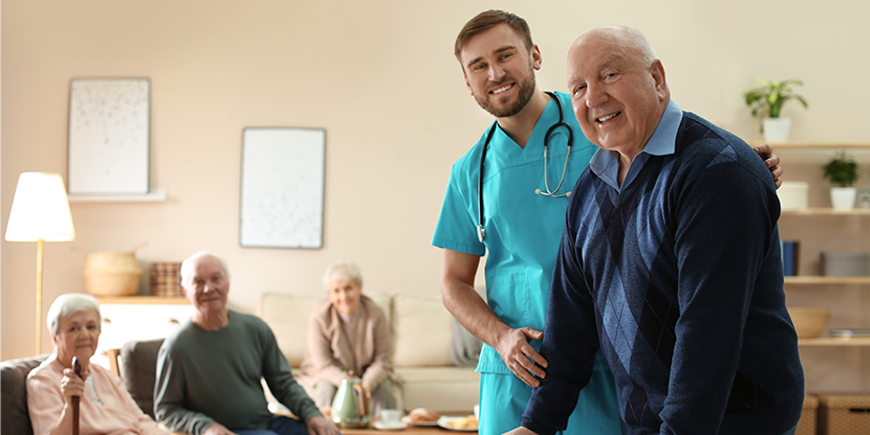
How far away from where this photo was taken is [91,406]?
2.21 m

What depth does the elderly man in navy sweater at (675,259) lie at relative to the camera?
87cm

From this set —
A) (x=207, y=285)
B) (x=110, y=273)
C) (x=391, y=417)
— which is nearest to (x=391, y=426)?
(x=391, y=417)

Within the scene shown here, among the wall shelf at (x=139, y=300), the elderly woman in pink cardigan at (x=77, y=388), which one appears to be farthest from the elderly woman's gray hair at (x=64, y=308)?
the wall shelf at (x=139, y=300)

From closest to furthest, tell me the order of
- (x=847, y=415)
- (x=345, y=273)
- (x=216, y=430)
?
(x=216, y=430) < (x=345, y=273) < (x=847, y=415)

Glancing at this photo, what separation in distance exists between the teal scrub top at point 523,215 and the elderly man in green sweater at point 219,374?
1.31 metres

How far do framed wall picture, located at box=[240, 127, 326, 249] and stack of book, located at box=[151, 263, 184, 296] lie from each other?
51cm

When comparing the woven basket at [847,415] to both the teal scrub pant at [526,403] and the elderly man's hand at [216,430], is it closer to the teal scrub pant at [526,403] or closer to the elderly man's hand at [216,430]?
the teal scrub pant at [526,403]

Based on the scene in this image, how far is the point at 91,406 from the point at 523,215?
1.71m

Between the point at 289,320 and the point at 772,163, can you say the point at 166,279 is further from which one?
the point at 772,163

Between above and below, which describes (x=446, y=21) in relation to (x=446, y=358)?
above

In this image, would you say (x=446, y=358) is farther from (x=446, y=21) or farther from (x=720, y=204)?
(x=720, y=204)

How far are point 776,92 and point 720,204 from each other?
165 inches

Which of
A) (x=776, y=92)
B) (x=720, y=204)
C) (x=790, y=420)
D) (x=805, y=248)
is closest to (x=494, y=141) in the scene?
(x=720, y=204)

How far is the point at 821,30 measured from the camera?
15.4 feet
